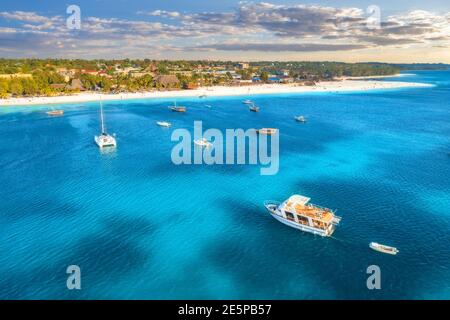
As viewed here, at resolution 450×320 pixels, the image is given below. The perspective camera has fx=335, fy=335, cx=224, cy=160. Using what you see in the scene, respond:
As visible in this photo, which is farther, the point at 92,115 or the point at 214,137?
the point at 92,115

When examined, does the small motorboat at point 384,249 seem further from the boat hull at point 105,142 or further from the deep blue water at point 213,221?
the boat hull at point 105,142

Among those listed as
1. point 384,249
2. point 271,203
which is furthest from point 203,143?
point 384,249

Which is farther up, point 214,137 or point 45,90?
point 45,90

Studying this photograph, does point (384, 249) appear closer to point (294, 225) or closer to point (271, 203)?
point (294, 225)

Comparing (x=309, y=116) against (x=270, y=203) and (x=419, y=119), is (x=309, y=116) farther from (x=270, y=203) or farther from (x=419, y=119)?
(x=270, y=203)

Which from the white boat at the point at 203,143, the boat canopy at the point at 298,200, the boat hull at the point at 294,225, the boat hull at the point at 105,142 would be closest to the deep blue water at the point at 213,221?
the boat hull at the point at 294,225
